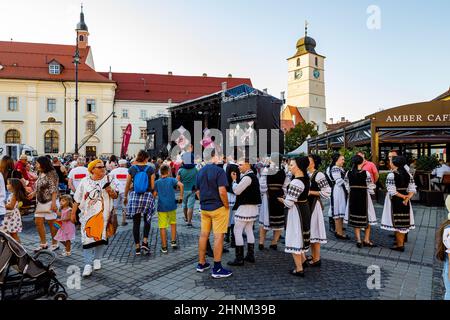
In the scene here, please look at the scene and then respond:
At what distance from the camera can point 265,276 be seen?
4816 millimetres

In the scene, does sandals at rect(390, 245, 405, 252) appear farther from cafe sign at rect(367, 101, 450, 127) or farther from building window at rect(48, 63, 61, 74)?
building window at rect(48, 63, 61, 74)

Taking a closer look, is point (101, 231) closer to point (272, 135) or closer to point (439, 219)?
point (439, 219)

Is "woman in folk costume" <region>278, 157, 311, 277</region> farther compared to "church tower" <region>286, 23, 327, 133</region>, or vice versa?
"church tower" <region>286, 23, 327, 133</region>

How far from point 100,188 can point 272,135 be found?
14422 millimetres

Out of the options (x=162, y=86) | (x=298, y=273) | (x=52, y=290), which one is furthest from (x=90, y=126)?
(x=298, y=273)

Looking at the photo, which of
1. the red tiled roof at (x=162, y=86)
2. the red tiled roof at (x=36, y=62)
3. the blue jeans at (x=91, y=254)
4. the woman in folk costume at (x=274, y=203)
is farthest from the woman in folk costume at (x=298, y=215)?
the red tiled roof at (x=162, y=86)

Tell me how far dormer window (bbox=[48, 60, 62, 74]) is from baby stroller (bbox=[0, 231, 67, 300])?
4908cm

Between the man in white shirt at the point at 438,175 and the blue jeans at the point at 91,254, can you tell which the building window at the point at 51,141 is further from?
the blue jeans at the point at 91,254

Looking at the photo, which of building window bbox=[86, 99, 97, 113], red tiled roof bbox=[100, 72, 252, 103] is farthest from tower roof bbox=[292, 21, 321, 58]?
building window bbox=[86, 99, 97, 113]

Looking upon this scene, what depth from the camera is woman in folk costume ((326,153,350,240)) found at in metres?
Answer: 7.23

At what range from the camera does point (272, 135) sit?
1848 centimetres

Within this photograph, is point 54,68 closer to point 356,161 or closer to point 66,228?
point 66,228

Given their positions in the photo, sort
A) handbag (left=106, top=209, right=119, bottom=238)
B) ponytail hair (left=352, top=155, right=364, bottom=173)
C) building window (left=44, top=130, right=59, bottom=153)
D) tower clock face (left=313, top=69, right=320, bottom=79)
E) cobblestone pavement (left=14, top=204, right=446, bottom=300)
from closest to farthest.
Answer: cobblestone pavement (left=14, top=204, right=446, bottom=300)
handbag (left=106, top=209, right=119, bottom=238)
ponytail hair (left=352, top=155, right=364, bottom=173)
building window (left=44, top=130, right=59, bottom=153)
tower clock face (left=313, top=69, right=320, bottom=79)

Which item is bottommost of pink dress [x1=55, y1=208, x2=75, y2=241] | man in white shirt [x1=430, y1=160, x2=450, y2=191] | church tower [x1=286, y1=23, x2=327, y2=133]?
pink dress [x1=55, y1=208, x2=75, y2=241]
